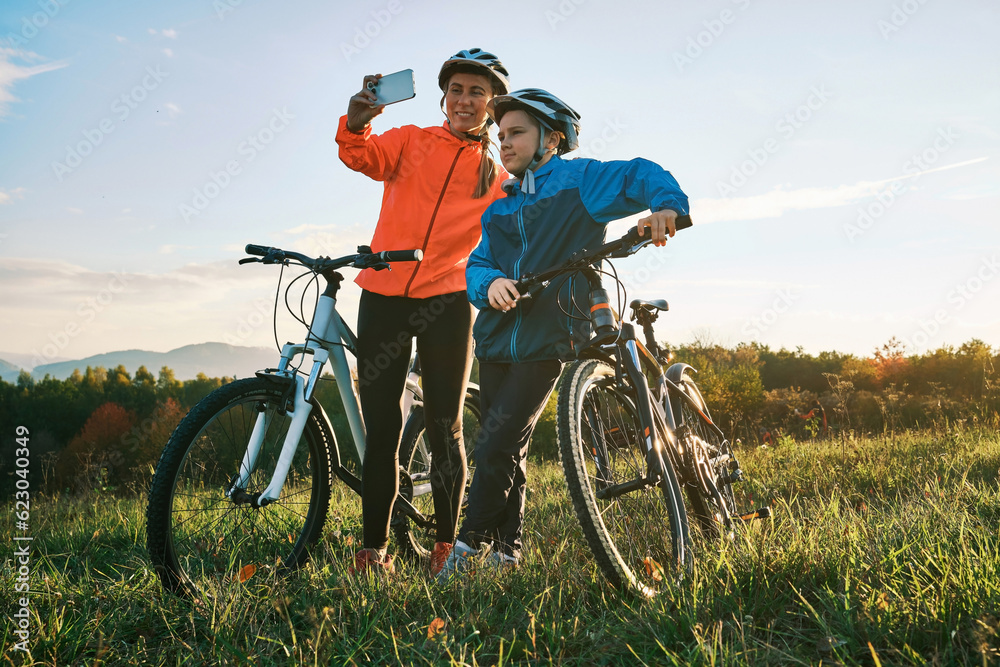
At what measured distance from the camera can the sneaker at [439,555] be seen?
2658 mm

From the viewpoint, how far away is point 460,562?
224 cm

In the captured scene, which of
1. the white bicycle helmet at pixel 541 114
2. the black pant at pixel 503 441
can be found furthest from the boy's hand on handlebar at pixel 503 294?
the white bicycle helmet at pixel 541 114

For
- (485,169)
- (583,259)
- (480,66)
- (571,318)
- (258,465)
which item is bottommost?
(258,465)

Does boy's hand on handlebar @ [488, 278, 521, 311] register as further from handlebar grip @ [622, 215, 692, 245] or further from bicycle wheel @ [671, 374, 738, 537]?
bicycle wheel @ [671, 374, 738, 537]

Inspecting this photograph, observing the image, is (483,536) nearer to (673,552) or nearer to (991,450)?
(673,552)

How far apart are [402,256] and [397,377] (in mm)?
578

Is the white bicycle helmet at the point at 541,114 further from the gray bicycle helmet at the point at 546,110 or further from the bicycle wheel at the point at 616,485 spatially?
the bicycle wheel at the point at 616,485

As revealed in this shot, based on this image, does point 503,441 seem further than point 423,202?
No

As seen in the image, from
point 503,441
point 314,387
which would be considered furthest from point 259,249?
point 503,441

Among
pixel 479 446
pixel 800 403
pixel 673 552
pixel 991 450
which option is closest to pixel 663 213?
pixel 479 446

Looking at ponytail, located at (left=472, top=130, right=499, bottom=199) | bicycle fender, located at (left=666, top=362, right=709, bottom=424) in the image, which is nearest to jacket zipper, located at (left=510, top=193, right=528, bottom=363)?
ponytail, located at (left=472, top=130, right=499, bottom=199)

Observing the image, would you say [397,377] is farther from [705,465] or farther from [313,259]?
[705,465]

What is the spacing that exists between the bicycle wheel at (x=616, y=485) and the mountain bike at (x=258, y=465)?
844mm

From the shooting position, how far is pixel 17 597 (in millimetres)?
2113
